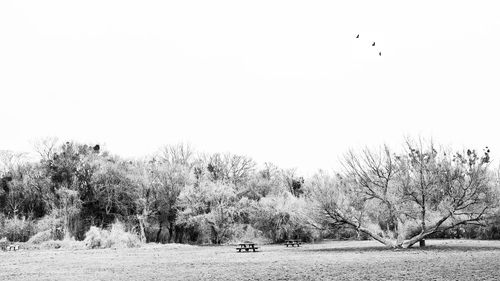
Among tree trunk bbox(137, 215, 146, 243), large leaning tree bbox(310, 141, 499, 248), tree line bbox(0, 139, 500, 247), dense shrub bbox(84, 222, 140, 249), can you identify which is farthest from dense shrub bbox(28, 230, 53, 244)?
large leaning tree bbox(310, 141, 499, 248)

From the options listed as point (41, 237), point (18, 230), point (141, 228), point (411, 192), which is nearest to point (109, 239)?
point (141, 228)

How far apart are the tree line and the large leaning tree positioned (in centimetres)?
9

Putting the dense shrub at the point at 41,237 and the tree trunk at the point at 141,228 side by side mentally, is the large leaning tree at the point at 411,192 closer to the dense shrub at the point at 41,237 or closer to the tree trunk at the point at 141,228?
the tree trunk at the point at 141,228

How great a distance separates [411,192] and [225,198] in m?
28.5

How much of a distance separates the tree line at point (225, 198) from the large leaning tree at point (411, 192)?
0.09 m

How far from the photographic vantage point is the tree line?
43.9 meters

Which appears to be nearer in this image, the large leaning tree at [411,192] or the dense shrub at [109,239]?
the large leaning tree at [411,192]

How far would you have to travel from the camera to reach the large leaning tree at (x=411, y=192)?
4225cm

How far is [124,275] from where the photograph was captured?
22094mm

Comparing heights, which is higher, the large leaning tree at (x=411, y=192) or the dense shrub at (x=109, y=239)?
the large leaning tree at (x=411, y=192)

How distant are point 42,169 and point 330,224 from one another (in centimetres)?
4271

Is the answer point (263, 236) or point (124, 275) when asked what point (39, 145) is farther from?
point (124, 275)

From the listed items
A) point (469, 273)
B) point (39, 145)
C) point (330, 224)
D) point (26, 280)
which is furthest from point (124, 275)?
point (39, 145)

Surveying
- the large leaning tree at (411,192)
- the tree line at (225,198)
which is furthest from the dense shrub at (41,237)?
the large leaning tree at (411,192)
